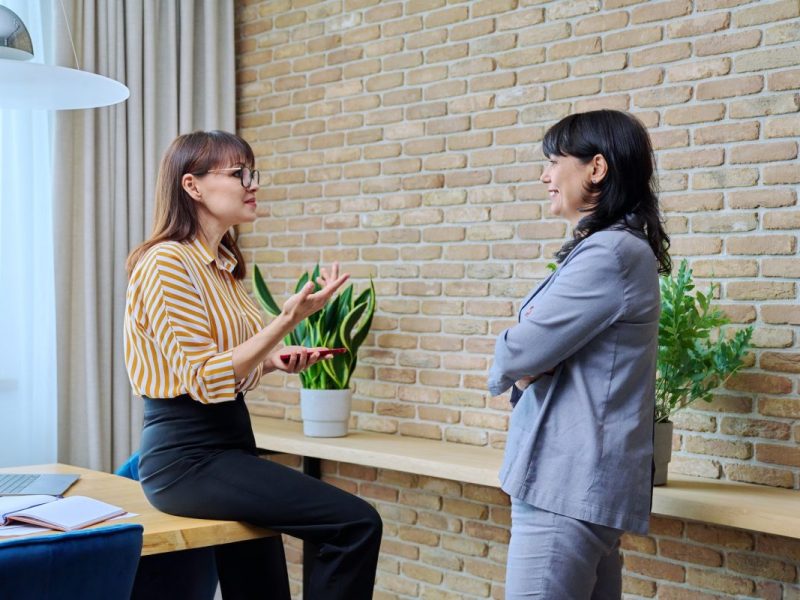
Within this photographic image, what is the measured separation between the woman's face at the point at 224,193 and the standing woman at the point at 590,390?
0.87 metres

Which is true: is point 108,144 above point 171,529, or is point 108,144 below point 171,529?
above

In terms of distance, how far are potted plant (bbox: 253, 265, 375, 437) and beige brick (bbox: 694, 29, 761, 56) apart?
1510mm

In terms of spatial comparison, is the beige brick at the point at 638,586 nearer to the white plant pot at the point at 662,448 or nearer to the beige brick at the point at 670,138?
the white plant pot at the point at 662,448

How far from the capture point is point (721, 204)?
2850mm

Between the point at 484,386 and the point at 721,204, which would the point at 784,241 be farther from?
the point at 484,386

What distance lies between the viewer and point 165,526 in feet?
6.93

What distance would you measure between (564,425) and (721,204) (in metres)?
1.36

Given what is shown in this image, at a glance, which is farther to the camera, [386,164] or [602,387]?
[386,164]

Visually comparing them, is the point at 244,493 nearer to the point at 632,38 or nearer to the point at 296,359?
the point at 296,359

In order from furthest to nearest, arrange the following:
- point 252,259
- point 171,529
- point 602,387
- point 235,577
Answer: point 252,259 < point 235,577 < point 171,529 < point 602,387

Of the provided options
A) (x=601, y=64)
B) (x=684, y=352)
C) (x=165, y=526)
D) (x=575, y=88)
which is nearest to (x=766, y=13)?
(x=601, y=64)

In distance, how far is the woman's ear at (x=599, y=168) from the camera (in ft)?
6.31

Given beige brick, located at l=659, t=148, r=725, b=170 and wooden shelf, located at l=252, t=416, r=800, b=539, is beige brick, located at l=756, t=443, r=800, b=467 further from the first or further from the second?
beige brick, located at l=659, t=148, r=725, b=170

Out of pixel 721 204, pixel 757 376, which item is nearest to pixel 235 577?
pixel 757 376
